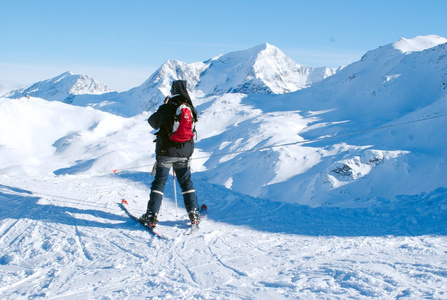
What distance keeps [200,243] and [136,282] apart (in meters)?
1.60

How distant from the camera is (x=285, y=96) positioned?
437 feet

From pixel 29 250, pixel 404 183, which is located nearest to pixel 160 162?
pixel 29 250

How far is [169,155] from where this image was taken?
Answer: 21.1 feet

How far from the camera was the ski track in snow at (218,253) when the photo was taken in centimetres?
402

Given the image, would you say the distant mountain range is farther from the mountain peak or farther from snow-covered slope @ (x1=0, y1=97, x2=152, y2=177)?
the mountain peak

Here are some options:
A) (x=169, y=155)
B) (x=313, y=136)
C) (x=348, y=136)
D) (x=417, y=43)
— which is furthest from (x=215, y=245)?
(x=417, y=43)

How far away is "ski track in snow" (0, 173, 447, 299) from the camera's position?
4.02 meters

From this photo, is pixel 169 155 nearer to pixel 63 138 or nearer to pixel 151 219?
pixel 151 219

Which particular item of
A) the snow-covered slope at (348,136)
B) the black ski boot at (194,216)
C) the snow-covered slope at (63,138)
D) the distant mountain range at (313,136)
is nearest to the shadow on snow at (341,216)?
the black ski boot at (194,216)

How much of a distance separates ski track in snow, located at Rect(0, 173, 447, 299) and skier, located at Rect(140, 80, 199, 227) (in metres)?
0.43

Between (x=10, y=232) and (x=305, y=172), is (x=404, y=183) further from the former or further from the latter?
(x=10, y=232)

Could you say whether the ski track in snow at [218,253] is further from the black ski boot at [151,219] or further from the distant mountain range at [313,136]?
the distant mountain range at [313,136]

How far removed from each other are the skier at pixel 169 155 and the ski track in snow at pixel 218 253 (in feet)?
1.40

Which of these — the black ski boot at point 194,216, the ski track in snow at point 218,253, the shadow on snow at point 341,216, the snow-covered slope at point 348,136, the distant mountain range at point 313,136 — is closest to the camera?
the ski track in snow at point 218,253
